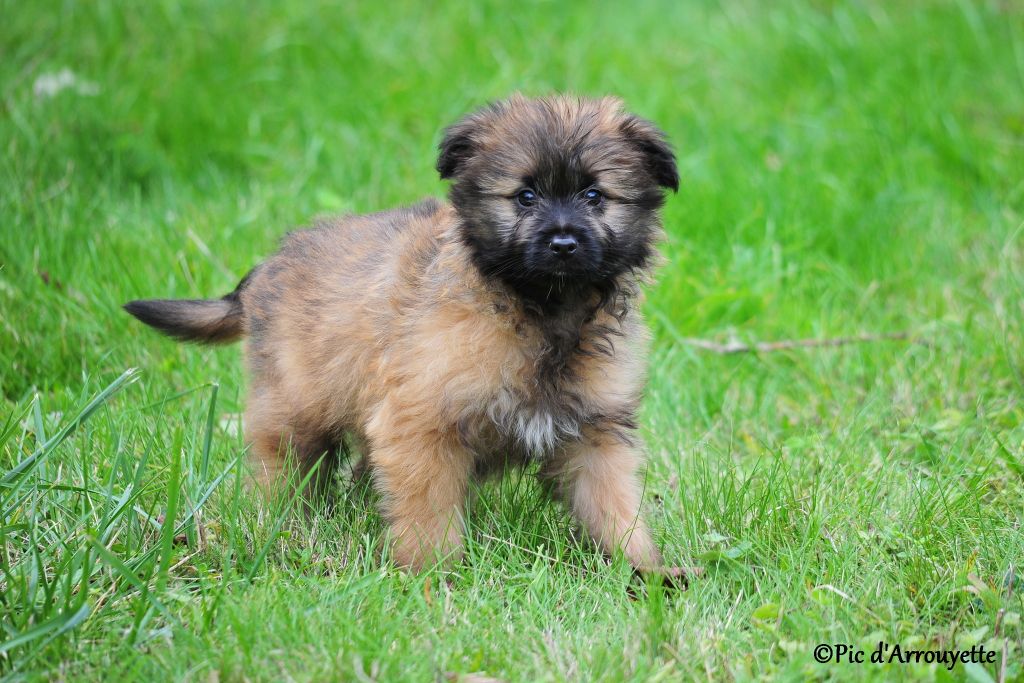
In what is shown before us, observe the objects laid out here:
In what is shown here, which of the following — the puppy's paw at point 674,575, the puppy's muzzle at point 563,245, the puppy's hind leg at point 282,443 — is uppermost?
the puppy's muzzle at point 563,245

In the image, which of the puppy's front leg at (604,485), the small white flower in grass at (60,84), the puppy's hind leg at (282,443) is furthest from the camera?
the small white flower in grass at (60,84)

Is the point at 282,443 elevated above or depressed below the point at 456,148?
below

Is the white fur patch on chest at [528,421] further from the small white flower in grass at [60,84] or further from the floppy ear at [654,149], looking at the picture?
the small white flower in grass at [60,84]

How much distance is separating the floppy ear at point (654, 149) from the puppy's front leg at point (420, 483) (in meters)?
1.02

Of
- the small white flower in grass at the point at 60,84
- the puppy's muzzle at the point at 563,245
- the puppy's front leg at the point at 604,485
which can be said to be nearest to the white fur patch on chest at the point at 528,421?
Answer: the puppy's front leg at the point at 604,485

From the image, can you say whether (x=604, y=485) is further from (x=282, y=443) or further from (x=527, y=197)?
(x=282, y=443)

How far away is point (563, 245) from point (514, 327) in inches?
11.7

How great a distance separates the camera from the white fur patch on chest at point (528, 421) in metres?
3.08

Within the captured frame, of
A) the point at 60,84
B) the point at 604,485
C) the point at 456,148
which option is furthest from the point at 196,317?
the point at 60,84

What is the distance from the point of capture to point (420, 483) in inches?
122

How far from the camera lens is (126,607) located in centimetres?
258

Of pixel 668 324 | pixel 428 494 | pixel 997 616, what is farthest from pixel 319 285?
pixel 997 616

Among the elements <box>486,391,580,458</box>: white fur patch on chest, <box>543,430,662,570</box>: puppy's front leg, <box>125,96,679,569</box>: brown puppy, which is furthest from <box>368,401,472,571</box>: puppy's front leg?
<box>543,430,662,570</box>: puppy's front leg

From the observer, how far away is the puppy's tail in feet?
12.3
